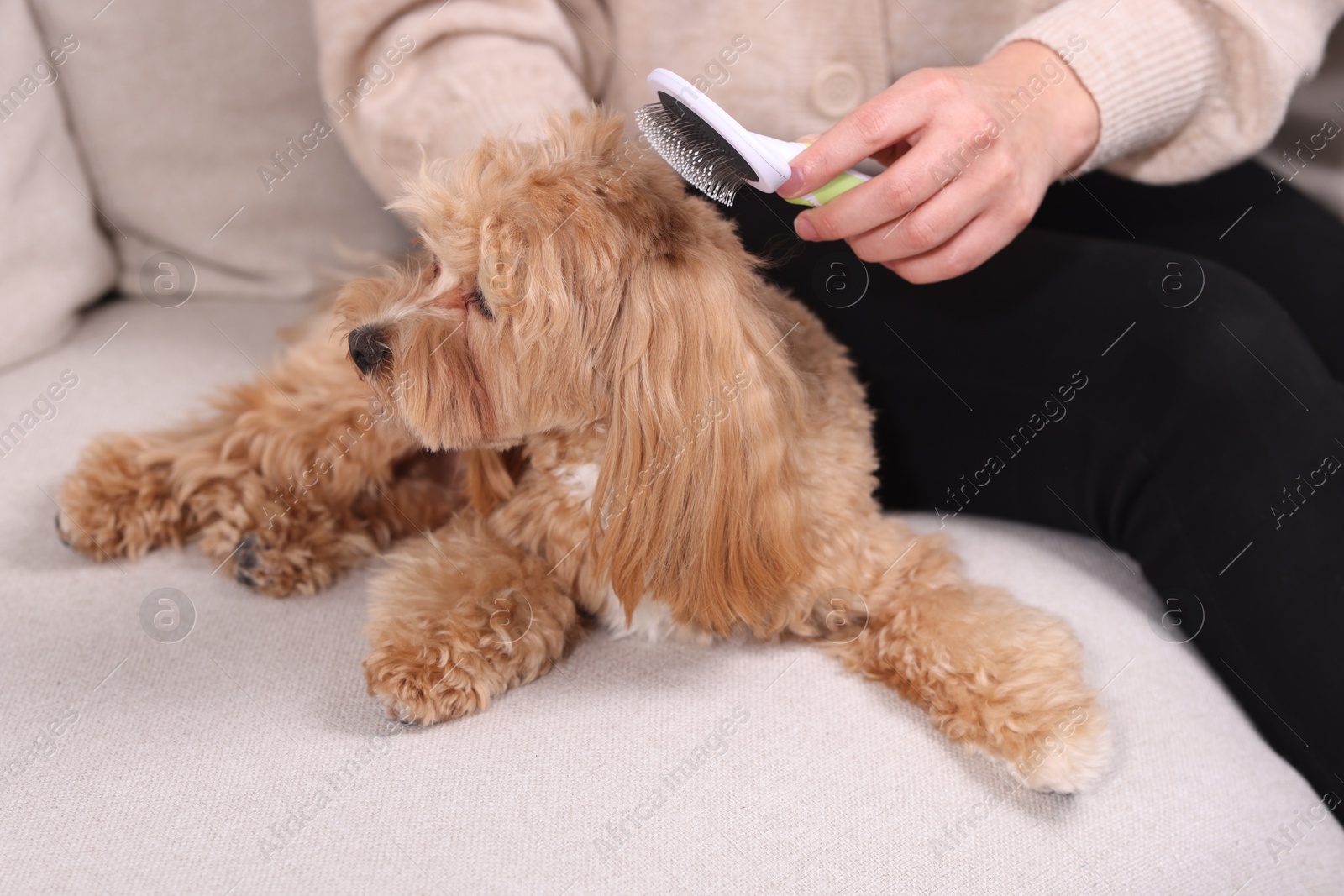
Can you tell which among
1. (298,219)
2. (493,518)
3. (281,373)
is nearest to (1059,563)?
(493,518)

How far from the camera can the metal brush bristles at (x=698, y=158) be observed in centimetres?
98

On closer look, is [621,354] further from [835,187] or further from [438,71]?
[438,71]

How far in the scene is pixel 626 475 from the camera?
1.04 m

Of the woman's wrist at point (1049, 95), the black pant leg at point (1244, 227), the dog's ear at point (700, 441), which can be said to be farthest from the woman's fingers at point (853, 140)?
the black pant leg at point (1244, 227)

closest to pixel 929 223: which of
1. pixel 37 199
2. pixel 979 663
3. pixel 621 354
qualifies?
pixel 621 354

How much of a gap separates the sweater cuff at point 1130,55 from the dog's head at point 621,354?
527 mm

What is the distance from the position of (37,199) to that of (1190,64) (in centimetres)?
183

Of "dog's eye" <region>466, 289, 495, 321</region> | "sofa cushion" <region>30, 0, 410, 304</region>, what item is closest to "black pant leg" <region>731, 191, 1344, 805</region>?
"dog's eye" <region>466, 289, 495, 321</region>

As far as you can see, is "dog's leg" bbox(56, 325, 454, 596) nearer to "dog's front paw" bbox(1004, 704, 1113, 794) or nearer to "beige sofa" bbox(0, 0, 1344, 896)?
"beige sofa" bbox(0, 0, 1344, 896)

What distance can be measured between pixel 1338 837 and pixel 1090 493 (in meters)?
0.48

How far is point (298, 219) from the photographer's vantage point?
5.98 ft

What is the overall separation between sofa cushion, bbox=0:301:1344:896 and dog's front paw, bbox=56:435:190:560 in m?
0.06

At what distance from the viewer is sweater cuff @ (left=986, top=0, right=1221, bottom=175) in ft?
3.96

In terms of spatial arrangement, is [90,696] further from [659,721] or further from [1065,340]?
[1065,340]
